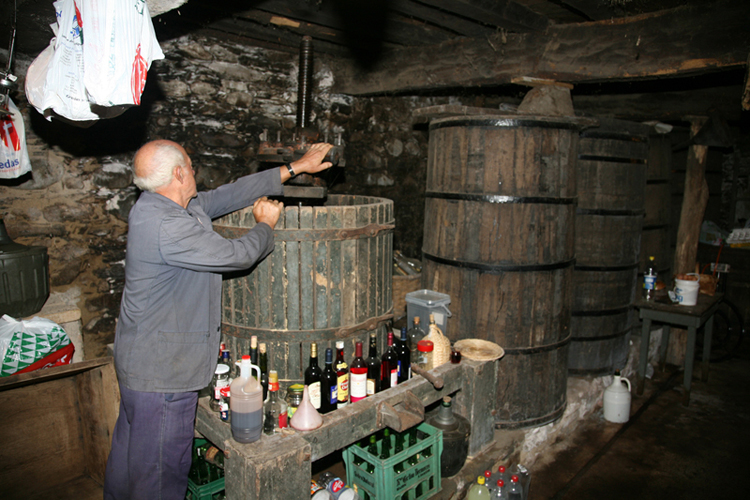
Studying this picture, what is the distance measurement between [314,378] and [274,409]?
0.26 meters

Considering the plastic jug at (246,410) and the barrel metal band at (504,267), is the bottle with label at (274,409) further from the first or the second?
the barrel metal band at (504,267)

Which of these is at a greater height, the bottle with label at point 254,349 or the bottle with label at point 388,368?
the bottle with label at point 254,349

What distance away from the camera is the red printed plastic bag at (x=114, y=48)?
2031 mm

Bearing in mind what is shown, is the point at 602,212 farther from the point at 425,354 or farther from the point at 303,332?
the point at 303,332

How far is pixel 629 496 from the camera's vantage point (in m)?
3.33

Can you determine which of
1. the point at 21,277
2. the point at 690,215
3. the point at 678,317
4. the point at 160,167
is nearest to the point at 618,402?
the point at 678,317

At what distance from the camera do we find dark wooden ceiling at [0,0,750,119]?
303 cm

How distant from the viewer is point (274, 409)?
2320 millimetres

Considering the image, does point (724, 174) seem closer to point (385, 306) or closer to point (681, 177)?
point (681, 177)

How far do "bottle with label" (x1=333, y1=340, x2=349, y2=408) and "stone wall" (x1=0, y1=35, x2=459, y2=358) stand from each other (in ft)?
6.28

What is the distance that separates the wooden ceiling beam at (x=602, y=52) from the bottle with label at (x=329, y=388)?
282 cm

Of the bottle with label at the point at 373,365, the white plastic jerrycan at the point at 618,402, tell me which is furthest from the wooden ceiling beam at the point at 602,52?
the white plastic jerrycan at the point at 618,402

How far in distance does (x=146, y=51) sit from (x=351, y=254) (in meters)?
1.42

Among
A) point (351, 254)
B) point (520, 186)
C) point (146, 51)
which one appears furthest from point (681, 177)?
point (146, 51)
